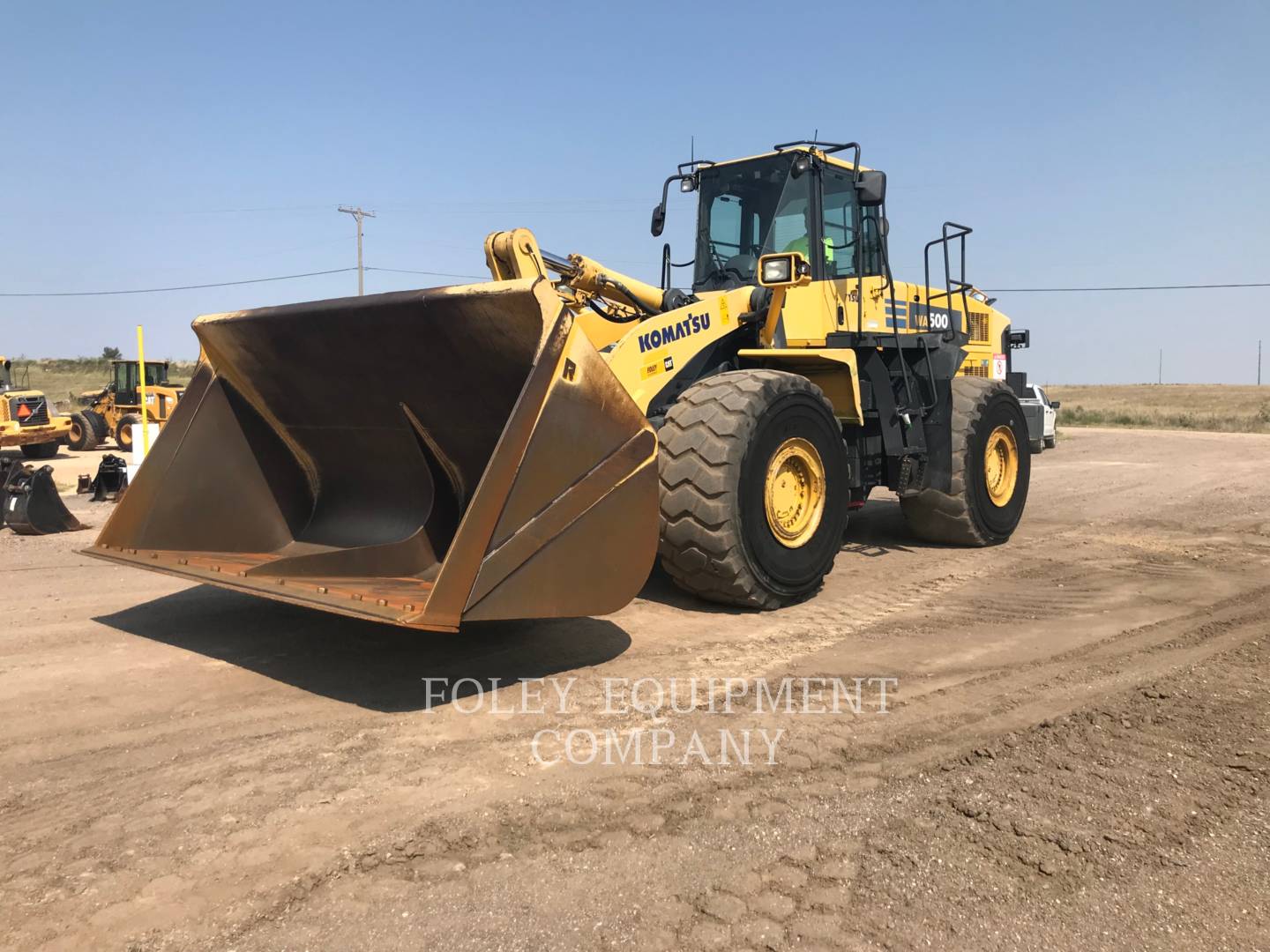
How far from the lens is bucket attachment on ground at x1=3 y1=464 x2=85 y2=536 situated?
28.6ft

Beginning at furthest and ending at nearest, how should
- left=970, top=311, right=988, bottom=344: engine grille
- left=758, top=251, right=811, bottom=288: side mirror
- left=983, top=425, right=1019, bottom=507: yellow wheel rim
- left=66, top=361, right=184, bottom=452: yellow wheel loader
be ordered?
left=66, top=361, right=184, bottom=452: yellow wheel loader
left=970, top=311, right=988, bottom=344: engine grille
left=983, top=425, right=1019, bottom=507: yellow wheel rim
left=758, top=251, right=811, bottom=288: side mirror

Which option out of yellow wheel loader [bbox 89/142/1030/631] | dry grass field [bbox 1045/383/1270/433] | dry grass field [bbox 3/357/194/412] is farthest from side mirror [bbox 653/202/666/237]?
dry grass field [bbox 3/357/194/412]

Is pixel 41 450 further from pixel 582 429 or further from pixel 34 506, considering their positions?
pixel 582 429

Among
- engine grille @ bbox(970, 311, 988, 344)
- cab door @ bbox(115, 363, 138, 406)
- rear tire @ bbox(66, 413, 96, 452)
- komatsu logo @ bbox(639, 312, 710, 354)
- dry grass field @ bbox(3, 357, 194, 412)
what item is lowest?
rear tire @ bbox(66, 413, 96, 452)

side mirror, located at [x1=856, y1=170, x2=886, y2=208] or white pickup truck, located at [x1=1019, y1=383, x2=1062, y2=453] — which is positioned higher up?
side mirror, located at [x1=856, y1=170, x2=886, y2=208]

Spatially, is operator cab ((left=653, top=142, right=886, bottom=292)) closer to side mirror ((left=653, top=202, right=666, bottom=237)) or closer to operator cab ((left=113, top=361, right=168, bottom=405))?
side mirror ((left=653, top=202, right=666, bottom=237))

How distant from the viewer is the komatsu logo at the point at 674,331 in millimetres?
5746

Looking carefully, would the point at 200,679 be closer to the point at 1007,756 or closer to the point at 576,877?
the point at 576,877

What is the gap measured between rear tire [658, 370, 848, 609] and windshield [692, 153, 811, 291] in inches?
60.5

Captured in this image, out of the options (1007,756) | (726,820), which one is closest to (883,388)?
(1007,756)

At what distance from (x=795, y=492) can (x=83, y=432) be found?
21630 mm

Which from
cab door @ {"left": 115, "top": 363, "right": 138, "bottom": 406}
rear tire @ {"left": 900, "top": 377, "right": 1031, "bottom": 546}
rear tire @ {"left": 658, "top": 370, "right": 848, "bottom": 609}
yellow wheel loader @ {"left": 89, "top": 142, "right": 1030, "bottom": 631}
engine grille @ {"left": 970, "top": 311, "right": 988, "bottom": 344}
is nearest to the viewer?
yellow wheel loader @ {"left": 89, "top": 142, "right": 1030, "bottom": 631}

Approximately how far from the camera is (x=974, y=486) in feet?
26.3

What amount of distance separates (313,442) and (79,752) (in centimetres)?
255
